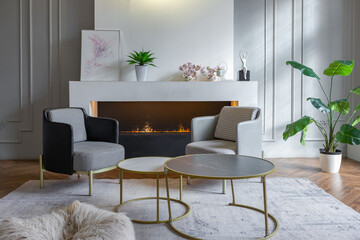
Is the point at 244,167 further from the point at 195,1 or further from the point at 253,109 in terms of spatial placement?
the point at 195,1

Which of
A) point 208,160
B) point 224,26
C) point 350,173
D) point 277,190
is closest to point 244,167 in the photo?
point 208,160

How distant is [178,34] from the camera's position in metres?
4.83

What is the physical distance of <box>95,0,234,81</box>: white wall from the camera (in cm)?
479

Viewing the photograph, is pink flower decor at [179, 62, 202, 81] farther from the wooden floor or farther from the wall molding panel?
the wooden floor

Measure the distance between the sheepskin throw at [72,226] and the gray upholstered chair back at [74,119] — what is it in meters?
1.98

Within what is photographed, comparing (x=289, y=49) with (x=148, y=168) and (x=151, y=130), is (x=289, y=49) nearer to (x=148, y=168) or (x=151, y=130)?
(x=151, y=130)

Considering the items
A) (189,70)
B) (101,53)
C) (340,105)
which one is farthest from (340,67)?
(101,53)

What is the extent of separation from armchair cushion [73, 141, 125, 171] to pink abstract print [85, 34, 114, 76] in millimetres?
1528

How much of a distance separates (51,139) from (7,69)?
7.04ft

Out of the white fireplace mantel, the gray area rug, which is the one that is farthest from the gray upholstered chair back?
A: the white fireplace mantel

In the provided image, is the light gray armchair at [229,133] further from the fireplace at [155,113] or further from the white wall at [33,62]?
the white wall at [33,62]

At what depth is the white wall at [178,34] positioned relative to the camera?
4.79 meters

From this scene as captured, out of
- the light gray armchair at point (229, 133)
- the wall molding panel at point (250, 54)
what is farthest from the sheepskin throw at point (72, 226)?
the wall molding panel at point (250, 54)

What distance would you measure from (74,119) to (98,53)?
1343 millimetres
